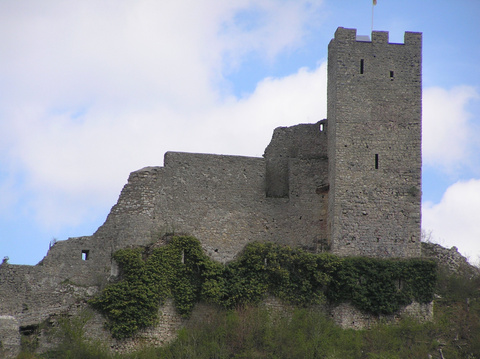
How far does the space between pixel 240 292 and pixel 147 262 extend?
3.22m

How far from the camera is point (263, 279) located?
35156mm

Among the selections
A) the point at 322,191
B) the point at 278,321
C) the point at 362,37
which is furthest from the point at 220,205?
the point at 362,37

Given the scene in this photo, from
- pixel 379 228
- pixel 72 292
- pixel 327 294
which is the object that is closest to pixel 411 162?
pixel 379 228

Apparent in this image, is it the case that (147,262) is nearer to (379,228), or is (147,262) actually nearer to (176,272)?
(176,272)

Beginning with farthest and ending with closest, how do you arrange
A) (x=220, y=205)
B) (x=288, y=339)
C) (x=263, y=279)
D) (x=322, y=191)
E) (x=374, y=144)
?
(x=322, y=191), (x=374, y=144), (x=220, y=205), (x=263, y=279), (x=288, y=339)

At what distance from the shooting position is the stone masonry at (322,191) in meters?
35.8

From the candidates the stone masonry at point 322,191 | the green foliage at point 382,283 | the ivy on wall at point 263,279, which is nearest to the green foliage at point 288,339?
the ivy on wall at point 263,279

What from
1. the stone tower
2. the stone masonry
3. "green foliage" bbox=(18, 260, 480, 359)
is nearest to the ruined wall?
the stone masonry

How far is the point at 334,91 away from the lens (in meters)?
38.0

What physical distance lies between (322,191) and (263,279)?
4.68 meters

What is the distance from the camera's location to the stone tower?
120ft

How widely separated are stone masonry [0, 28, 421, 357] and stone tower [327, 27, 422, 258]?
4 centimetres

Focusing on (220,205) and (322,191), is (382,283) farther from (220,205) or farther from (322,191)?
(220,205)

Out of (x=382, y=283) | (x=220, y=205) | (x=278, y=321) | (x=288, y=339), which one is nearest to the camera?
(x=288, y=339)
